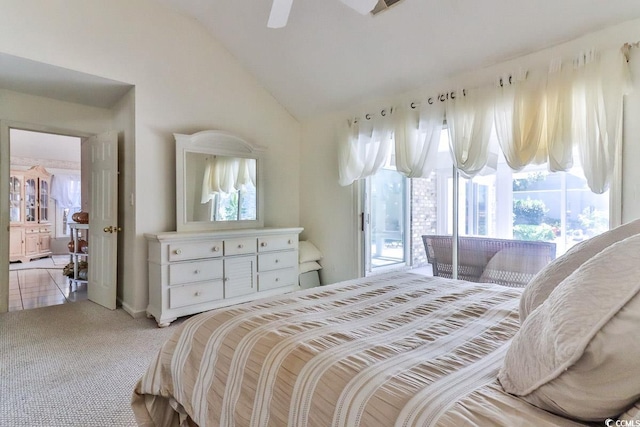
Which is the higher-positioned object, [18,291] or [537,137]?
[537,137]

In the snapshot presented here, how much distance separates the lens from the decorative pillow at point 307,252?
4086 mm

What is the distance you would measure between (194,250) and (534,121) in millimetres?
3083

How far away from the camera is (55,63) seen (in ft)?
9.10

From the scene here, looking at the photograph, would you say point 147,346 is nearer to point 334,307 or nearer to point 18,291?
point 334,307

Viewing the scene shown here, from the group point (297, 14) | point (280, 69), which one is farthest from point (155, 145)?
A: point (297, 14)

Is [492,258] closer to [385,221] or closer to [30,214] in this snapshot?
[385,221]

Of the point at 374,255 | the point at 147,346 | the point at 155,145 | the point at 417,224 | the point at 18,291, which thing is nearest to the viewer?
the point at 147,346

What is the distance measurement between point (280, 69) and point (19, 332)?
3.57 m

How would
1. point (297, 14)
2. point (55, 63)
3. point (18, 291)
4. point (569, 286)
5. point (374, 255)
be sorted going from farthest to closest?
point (18, 291) < point (374, 255) < point (297, 14) < point (55, 63) < point (569, 286)

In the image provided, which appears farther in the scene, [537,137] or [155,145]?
[155,145]

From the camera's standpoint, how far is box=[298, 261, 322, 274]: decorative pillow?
4082 mm

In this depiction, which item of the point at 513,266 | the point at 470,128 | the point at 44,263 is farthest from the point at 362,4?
the point at 44,263

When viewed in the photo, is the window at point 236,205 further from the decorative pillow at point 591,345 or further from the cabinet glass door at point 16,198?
the cabinet glass door at point 16,198

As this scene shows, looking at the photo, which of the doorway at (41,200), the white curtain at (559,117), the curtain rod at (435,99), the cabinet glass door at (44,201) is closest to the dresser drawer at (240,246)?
the curtain rod at (435,99)
